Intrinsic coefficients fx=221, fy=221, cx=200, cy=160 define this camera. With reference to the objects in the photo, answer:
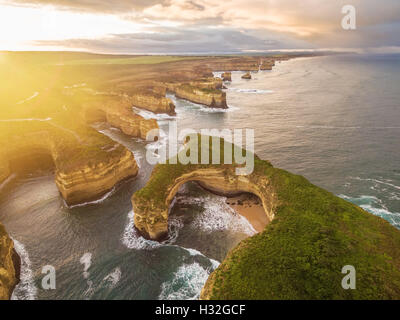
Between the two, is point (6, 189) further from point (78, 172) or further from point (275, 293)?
point (275, 293)

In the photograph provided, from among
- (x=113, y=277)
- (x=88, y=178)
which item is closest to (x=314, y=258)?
(x=113, y=277)

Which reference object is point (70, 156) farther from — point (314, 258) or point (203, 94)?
point (203, 94)

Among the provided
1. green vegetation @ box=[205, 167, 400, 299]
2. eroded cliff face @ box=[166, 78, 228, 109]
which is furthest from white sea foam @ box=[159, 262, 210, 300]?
eroded cliff face @ box=[166, 78, 228, 109]

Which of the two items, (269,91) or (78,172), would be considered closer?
(78,172)

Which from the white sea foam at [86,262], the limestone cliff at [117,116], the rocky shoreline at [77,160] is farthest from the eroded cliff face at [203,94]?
the white sea foam at [86,262]

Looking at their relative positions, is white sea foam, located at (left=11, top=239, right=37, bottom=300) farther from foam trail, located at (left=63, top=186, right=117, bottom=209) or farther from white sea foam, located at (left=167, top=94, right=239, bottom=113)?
white sea foam, located at (left=167, top=94, right=239, bottom=113)
